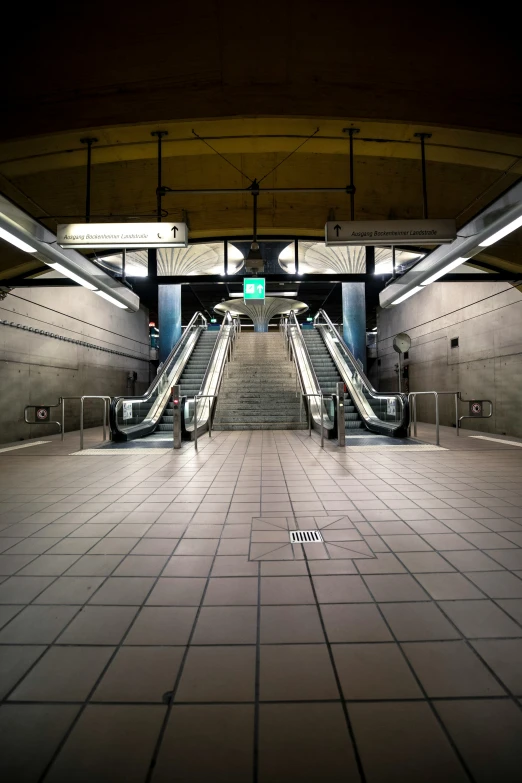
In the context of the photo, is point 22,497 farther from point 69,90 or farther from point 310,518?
point 69,90

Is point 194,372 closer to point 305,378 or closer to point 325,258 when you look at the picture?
point 305,378

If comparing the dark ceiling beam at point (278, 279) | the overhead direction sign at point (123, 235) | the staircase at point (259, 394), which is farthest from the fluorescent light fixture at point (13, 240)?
the staircase at point (259, 394)

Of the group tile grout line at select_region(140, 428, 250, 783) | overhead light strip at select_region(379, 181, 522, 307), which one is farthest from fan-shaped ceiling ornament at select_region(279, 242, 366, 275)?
tile grout line at select_region(140, 428, 250, 783)

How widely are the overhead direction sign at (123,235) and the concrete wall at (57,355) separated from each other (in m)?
5.20

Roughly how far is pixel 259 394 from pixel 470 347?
6.06 meters

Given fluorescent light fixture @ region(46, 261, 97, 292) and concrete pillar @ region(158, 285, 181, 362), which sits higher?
concrete pillar @ region(158, 285, 181, 362)

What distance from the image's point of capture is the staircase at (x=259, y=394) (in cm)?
1063

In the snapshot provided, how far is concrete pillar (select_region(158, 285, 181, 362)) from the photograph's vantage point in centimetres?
1578

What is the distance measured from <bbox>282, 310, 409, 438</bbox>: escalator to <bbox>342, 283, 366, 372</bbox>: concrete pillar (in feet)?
3.64

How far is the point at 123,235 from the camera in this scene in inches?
172

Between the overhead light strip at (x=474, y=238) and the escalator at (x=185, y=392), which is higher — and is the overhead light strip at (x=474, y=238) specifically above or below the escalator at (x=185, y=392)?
above

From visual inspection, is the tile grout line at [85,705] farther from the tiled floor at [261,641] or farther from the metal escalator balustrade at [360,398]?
the metal escalator balustrade at [360,398]

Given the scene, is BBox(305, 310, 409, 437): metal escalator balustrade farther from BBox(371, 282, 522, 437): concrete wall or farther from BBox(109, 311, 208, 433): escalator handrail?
BBox(109, 311, 208, 433): escalator handrail

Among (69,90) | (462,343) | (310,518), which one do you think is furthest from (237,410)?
(69,90)
